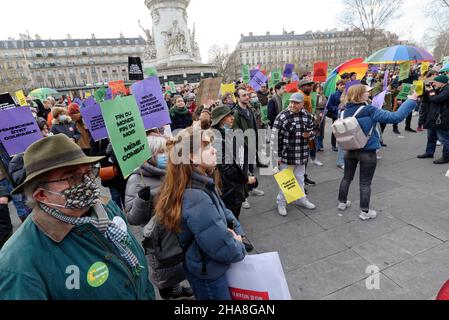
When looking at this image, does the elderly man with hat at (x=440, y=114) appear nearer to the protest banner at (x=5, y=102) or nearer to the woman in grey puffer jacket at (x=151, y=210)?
the woman in grey puffer jacket at (x=151, y=210)

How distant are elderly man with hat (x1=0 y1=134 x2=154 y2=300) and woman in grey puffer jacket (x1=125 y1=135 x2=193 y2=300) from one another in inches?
22.6

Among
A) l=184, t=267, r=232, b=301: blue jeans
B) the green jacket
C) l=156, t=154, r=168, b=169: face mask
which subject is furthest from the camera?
l=156, t=154, r=168, b=169: face mask

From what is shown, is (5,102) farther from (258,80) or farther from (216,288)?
(258,80)

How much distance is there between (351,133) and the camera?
3.37 m

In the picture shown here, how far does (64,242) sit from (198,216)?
733 mm

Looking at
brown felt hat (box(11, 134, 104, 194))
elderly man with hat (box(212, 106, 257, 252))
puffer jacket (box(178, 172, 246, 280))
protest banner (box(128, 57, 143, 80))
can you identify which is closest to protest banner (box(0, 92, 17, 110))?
protest banner (box(128, 57, 143, 80))

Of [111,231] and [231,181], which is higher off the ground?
[111,231]

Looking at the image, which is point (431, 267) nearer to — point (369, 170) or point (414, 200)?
point (369, 170)

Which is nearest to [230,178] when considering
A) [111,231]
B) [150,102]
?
[150,102]

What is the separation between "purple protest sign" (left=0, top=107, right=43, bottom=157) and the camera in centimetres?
306

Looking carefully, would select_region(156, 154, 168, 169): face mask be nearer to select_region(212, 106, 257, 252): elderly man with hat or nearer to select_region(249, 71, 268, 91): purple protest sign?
select_region(212, 106, 257, 252): elderly man with hat
